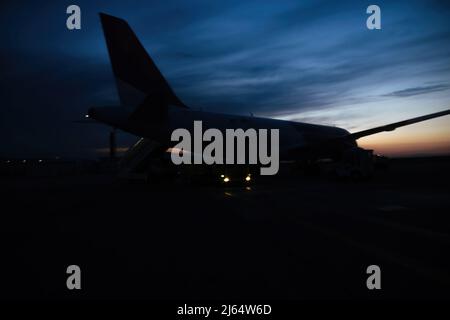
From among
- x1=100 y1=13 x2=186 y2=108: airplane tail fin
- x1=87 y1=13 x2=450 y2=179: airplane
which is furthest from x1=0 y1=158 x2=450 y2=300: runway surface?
x1=100 y1=13 x2=186 y2=108: airplane tail fin

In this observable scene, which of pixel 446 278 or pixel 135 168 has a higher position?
pixel 135 168

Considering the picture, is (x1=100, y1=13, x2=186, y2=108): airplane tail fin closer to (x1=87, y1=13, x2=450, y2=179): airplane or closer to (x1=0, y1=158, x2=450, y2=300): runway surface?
(x1=87, y1=13, x2=450, y2=179): airplane

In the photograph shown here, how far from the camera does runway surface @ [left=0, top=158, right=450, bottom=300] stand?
477 cm

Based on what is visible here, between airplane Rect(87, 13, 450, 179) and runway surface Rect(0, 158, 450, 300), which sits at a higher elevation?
airplane Rect(87, 13, 450, 179)

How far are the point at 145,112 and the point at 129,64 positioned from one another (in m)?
3.84

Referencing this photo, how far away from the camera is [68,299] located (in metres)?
4.56

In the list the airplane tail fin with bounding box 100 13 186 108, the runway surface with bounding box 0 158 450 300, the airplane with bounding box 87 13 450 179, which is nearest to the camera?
the runway surface with bounding box 0 158 450 300

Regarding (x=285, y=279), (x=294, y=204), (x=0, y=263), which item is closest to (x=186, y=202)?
(x=294, y=204)

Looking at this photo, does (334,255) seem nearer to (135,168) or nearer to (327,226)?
(327,226)

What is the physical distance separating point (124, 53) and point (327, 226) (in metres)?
Answer: 17.5

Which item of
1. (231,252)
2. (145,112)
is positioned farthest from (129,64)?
(231,252)

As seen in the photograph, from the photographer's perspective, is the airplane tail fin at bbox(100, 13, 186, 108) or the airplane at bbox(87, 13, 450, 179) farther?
the airplane tail fin at bbox(100, 13, 186, 108)

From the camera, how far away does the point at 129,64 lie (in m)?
22.0

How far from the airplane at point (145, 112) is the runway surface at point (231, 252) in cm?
969
